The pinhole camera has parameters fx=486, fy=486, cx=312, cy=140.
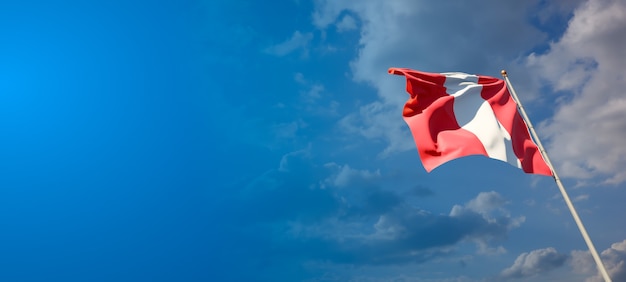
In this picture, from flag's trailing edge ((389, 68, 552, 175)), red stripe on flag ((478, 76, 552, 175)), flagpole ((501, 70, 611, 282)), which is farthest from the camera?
flag's trailing edge ((389, 68, 552, 175))

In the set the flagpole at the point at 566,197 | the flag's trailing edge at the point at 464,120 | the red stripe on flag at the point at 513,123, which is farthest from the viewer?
the flag's trailing edge at the point at 464,120

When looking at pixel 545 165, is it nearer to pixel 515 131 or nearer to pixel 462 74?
pixel 515 131

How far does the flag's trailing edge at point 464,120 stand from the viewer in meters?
16.8

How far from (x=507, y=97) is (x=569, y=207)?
537 cm

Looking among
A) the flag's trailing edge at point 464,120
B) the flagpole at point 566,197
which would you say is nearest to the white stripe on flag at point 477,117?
the flag's trailing edge at point 464,120

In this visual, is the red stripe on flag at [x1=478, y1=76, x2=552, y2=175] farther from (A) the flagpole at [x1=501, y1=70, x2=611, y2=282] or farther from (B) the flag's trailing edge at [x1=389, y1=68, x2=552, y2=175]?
(A) the flagpole at [x1=501, y1=70, x2=611, y2=282]

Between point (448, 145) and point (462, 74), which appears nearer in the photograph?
point (448, 145)

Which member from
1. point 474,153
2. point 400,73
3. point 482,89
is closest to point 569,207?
point 474,153

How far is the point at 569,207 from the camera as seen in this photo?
572 inches

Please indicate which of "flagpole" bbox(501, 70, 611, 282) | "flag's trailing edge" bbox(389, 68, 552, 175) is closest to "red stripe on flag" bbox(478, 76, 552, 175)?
"flag's trailing edge" bbox(389, 68, 552, 175)

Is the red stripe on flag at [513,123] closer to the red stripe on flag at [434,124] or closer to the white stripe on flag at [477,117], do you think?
the white stripe on flag at [477,117]

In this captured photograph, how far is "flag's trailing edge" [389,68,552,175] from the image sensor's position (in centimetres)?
1683

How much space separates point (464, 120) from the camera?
1827cm

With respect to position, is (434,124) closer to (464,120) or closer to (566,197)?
(464,120)
